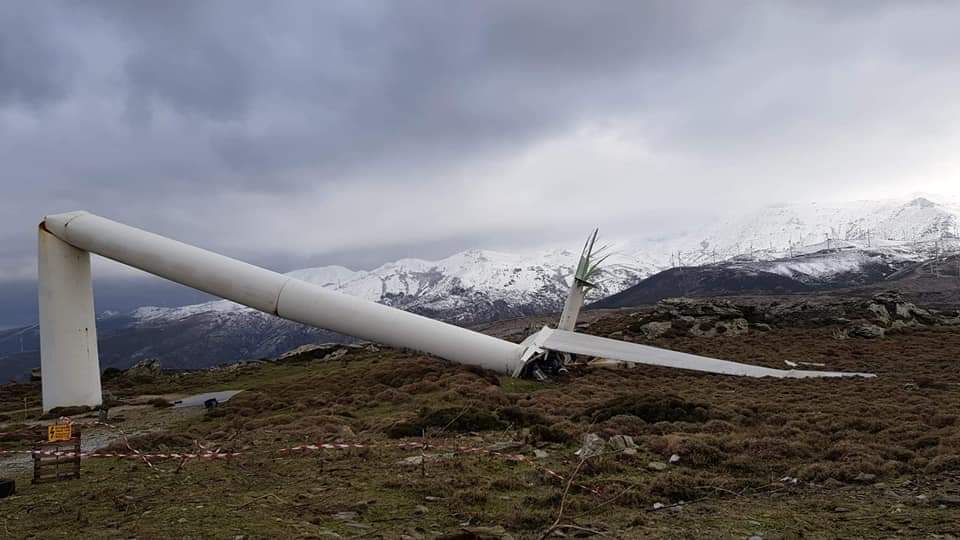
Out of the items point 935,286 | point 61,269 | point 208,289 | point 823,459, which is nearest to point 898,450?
point 823,459

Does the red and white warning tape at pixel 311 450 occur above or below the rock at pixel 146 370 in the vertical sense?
below

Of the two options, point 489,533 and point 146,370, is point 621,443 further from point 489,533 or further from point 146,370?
point 146,370

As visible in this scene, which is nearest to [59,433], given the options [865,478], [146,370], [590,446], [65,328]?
[590,446]

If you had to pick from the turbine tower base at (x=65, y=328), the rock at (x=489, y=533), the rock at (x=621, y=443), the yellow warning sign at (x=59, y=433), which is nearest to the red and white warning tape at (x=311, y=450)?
the yellow warning sign at (x=59, y=433)

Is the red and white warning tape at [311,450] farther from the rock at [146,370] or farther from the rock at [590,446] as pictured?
the rock at [146,370]

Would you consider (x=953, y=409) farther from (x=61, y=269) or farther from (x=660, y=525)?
(x=61, y=269)

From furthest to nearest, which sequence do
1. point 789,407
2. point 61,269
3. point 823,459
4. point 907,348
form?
1. point 907,348
2. point 61,269
3. point 789,407
4. point 823,459
